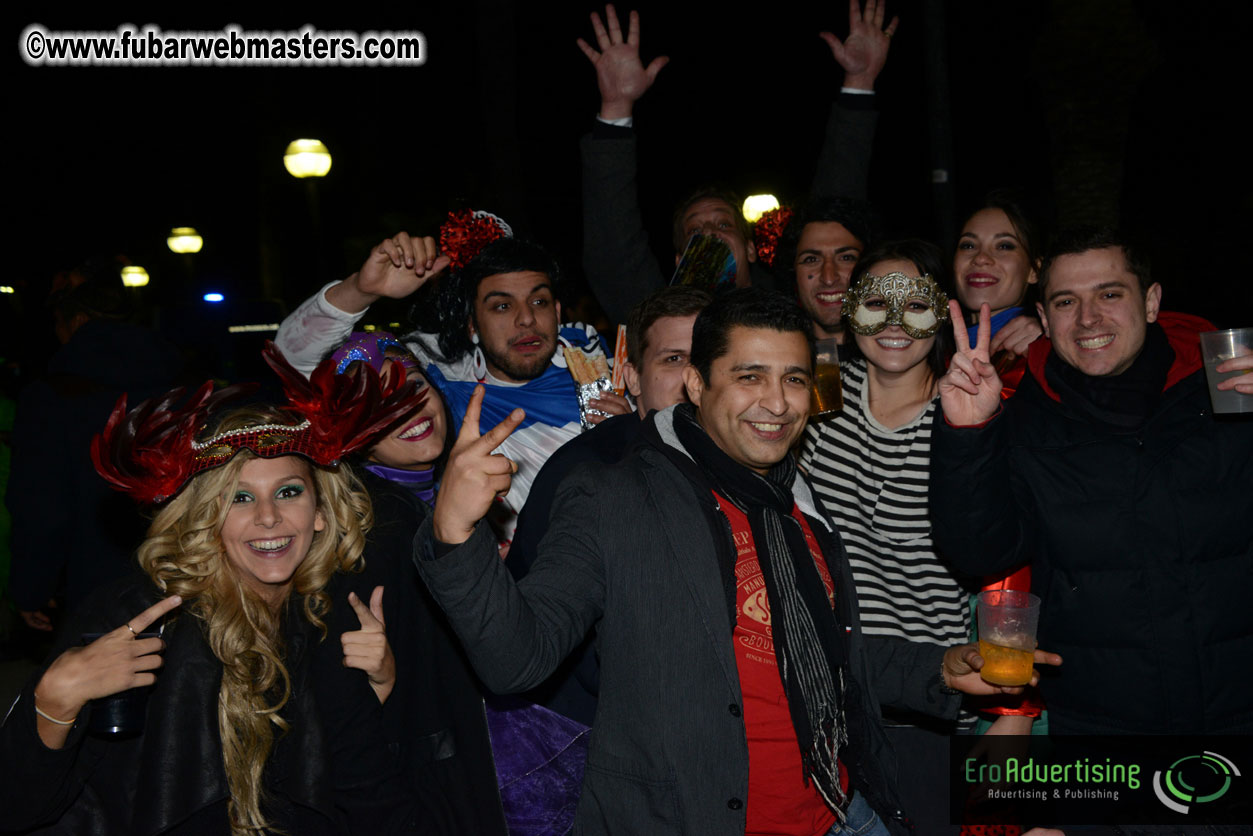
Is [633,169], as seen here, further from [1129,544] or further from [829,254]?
[1129,544]

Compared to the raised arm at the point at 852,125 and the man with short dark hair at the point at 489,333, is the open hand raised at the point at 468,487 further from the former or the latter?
the raised arm at the point at 852,125

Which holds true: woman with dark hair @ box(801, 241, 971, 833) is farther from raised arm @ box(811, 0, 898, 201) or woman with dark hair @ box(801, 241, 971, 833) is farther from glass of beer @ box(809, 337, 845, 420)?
raised arm @ box(811, 0, 898, 201)

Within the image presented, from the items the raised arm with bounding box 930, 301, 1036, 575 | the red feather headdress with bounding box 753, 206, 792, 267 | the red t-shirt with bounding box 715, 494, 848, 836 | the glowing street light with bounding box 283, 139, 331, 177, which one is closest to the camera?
the red t-shirt with bounding box 715, 494, 848, 836

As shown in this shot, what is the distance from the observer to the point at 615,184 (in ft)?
16.1

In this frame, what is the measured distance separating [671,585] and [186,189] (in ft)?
82.6

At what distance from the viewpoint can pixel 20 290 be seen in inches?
715

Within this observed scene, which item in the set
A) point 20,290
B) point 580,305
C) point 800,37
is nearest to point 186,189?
point 20,290

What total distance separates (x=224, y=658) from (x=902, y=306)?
240 centimetres

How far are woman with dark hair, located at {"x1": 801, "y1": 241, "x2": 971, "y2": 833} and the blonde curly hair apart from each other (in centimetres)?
173

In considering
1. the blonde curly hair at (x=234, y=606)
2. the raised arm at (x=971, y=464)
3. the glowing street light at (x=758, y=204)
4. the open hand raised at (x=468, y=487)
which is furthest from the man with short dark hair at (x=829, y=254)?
the glowing street light at (x=758, y=204)

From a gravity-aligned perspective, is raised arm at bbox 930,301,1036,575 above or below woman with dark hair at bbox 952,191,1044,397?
below

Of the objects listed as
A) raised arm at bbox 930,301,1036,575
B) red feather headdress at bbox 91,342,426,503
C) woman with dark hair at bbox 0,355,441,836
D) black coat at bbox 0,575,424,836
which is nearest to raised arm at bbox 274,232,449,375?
red feather headdress at bbox 91,342,426,503

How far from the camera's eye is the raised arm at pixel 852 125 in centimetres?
514

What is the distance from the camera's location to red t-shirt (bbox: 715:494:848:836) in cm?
261
